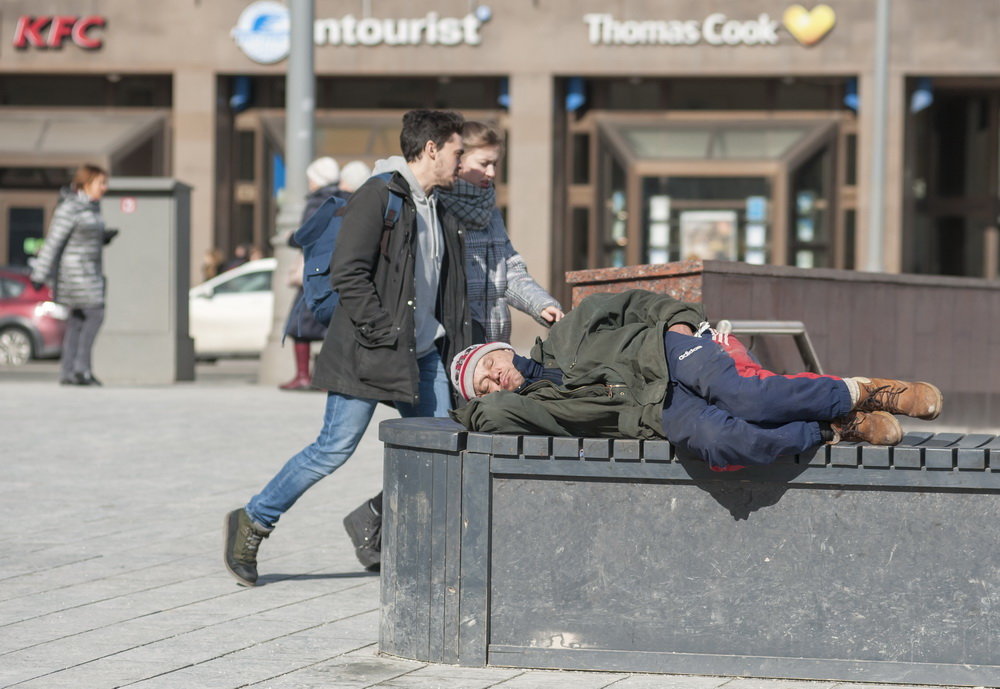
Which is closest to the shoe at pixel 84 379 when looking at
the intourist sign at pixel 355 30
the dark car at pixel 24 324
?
the dark car at pixel 24 324

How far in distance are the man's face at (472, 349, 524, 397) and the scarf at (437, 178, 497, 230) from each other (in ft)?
3.59

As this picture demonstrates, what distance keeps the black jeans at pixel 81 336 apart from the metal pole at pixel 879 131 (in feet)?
39.3

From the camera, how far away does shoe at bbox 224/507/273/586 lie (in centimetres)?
575

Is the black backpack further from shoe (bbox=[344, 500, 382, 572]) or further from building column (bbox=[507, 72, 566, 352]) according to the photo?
building column (bbox=[507, 72, 566, 352])

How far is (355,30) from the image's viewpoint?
26969 mm

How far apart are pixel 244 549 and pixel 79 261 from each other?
27.2 ft

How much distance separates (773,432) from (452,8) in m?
23.2

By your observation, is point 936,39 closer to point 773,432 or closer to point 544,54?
point 544,54

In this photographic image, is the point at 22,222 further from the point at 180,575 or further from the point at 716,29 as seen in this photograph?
the point at 180,575

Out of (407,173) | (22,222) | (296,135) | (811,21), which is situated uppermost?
(811,21)

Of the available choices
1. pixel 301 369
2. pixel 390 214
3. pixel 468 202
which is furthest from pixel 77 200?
pixel 390 214

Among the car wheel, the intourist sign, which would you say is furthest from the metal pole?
the car wheel

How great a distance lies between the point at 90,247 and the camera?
13.6 metres

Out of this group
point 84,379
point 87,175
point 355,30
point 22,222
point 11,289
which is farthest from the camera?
point 22,222
